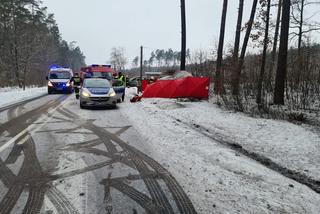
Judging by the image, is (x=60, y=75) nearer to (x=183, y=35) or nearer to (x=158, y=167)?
(x=183, y=35)

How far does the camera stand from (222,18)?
2512 centimetres

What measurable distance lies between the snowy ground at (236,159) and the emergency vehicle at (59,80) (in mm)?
19653

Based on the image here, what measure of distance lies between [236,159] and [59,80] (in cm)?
2686

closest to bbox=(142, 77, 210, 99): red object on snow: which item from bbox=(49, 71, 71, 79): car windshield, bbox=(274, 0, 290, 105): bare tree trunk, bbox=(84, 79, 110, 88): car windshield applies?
bbox=(84, 79, 110, 88): car windshield

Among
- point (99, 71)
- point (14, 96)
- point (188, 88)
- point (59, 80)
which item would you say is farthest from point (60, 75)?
point (188, 88)

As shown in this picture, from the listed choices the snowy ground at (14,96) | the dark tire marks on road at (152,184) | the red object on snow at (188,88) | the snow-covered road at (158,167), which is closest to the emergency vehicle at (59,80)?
the snowy ground at (14,96)

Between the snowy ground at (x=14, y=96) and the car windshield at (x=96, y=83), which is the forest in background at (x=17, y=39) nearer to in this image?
the snowy ground at (x=14, y=96)

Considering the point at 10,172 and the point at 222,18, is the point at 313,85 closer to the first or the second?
the point at 222,18

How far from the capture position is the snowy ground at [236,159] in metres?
4.87

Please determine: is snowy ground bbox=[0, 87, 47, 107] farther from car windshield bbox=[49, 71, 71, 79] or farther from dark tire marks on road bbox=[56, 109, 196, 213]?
dark tire marks on road bbox=[56, 109, 196, 213]

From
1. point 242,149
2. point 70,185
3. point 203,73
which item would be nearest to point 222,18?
point 203,73

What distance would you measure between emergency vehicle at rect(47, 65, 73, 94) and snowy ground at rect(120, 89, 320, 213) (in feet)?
64.5

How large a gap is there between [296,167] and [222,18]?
65.5 ft

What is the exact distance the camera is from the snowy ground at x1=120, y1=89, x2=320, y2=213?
487 centimetres
